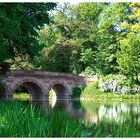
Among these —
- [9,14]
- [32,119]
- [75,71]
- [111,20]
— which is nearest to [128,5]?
[111,20]

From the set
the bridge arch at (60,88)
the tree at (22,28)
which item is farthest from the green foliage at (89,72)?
the tree at (22,28)

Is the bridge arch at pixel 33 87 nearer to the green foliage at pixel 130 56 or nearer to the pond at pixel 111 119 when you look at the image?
the green foliage at pixel 130 56

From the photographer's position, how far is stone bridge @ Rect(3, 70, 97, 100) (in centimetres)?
3597

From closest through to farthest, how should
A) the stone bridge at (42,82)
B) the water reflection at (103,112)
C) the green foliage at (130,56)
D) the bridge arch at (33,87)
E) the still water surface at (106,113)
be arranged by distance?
the still water surface at (106,113) → the water reflection at (103,112) → the stone bridge at (42,82) → the bridge arch at (33,87) → the green foliage at (130,56)

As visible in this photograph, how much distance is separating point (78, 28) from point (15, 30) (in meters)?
31.5

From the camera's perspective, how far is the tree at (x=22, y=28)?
12.8 m

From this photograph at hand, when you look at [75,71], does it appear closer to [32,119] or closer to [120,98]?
[120,98]

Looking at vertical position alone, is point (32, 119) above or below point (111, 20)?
below

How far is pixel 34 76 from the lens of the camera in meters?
37.7

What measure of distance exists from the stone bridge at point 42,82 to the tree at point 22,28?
17.9 metres

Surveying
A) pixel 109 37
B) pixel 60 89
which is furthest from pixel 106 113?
pixel 60 89

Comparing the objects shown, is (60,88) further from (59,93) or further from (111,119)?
(111,119)

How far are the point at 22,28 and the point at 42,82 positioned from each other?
23753 mm

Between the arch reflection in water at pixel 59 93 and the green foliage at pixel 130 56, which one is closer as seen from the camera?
the green foliage at pixel 130 56
